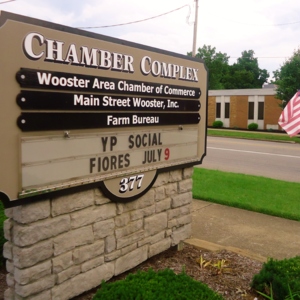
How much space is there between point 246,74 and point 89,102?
69945mm

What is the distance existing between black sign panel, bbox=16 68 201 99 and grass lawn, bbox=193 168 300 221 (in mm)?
3336

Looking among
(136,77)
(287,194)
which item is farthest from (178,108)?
(287,194)

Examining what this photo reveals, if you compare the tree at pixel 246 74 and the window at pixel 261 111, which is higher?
the tree at pixel 246 74

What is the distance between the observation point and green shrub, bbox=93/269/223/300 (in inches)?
102

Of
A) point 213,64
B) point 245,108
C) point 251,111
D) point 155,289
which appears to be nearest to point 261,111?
point 251,111

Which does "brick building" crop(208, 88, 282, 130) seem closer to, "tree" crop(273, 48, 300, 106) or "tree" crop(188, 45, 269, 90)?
"tree" crop(273, 48, 300, 106)

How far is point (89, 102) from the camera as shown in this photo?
3316 millimetres

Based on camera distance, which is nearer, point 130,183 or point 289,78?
point 130,183

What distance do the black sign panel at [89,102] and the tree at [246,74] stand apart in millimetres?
64704

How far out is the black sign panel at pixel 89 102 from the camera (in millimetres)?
2855

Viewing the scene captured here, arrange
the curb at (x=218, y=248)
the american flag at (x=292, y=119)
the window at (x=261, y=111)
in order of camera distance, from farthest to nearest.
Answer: the window at (x=261, y=111) < the american flag at (x=292, y=119) < the curb at (x=218, y=248)

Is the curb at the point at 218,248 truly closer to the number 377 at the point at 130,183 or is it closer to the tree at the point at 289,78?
the number 377 at the point at 130,183

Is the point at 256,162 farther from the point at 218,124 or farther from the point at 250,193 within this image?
the point at 218,124

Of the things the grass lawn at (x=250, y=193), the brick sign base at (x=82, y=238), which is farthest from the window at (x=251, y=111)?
the brick sign base at (x=82, y=238)
